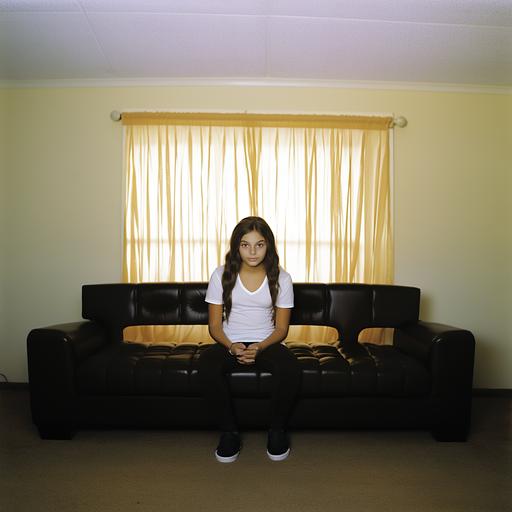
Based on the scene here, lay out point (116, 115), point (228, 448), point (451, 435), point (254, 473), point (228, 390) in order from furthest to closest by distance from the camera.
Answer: point (116, 115), point (451, 435), point (228, 390), point (228, 448), point (254, 473)

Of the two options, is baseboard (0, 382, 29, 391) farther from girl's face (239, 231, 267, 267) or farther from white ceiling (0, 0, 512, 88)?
white ceiling (0, 0, 512, 88)

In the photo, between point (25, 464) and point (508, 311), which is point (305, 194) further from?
point (25, 464)

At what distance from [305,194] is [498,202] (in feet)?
5.20

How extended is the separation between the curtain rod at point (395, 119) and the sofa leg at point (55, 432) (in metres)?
2.22

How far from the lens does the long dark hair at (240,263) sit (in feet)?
6.75

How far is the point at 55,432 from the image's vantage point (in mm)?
1979

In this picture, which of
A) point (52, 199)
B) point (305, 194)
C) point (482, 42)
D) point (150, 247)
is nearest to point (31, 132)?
point (52, 199)

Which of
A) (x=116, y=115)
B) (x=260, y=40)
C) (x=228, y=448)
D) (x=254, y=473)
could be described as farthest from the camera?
(x=116, y=115)

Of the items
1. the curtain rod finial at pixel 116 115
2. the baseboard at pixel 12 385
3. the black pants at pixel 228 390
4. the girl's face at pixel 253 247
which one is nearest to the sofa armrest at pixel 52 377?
the black pants at pixel 228 390

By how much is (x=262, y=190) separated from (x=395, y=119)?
1.21m

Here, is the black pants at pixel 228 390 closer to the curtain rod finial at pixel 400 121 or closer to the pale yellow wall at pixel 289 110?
the pale yellow wall at pixel 289 110

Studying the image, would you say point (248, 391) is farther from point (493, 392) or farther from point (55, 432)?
point (493, 392)

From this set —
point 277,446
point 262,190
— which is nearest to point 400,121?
point 262,190

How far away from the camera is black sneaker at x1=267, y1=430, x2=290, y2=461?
1.78 meters
